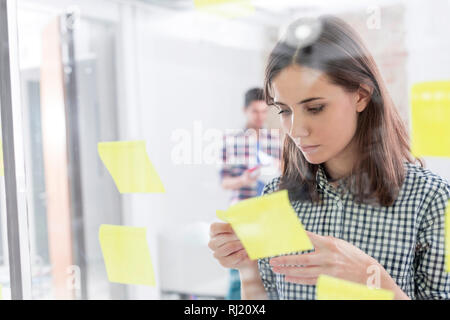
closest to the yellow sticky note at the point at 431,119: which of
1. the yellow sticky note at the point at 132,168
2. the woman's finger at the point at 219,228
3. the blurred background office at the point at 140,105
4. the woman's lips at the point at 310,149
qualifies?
the blurred background office at the point at 140,105

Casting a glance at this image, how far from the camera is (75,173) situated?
0.94 meters

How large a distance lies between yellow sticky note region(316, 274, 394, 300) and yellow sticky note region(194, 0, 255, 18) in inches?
15.1

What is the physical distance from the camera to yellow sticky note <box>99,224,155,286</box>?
0.70 m

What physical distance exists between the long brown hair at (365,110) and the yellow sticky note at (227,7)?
115 mm

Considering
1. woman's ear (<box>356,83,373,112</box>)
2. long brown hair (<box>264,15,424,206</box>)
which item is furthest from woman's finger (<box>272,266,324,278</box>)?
woman's ear (<box>356,83,373,112</box>)

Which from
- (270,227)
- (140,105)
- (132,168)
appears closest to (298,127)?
(270,227)

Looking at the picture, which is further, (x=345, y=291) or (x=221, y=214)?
(x=221, y=214)

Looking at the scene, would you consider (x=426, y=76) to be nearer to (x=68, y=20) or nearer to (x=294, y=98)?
(x=294, y=98)

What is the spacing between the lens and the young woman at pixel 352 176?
513mm

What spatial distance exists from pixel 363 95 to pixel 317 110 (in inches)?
2.2

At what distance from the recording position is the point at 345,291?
53cm

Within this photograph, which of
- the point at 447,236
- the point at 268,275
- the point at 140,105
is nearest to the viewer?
the point at 447,236

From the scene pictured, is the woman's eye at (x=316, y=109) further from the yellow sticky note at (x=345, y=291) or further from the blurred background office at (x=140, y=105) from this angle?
the yellow sticky note at (x=345, y=291)

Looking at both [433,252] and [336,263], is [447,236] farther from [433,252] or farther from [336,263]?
[336,263]
